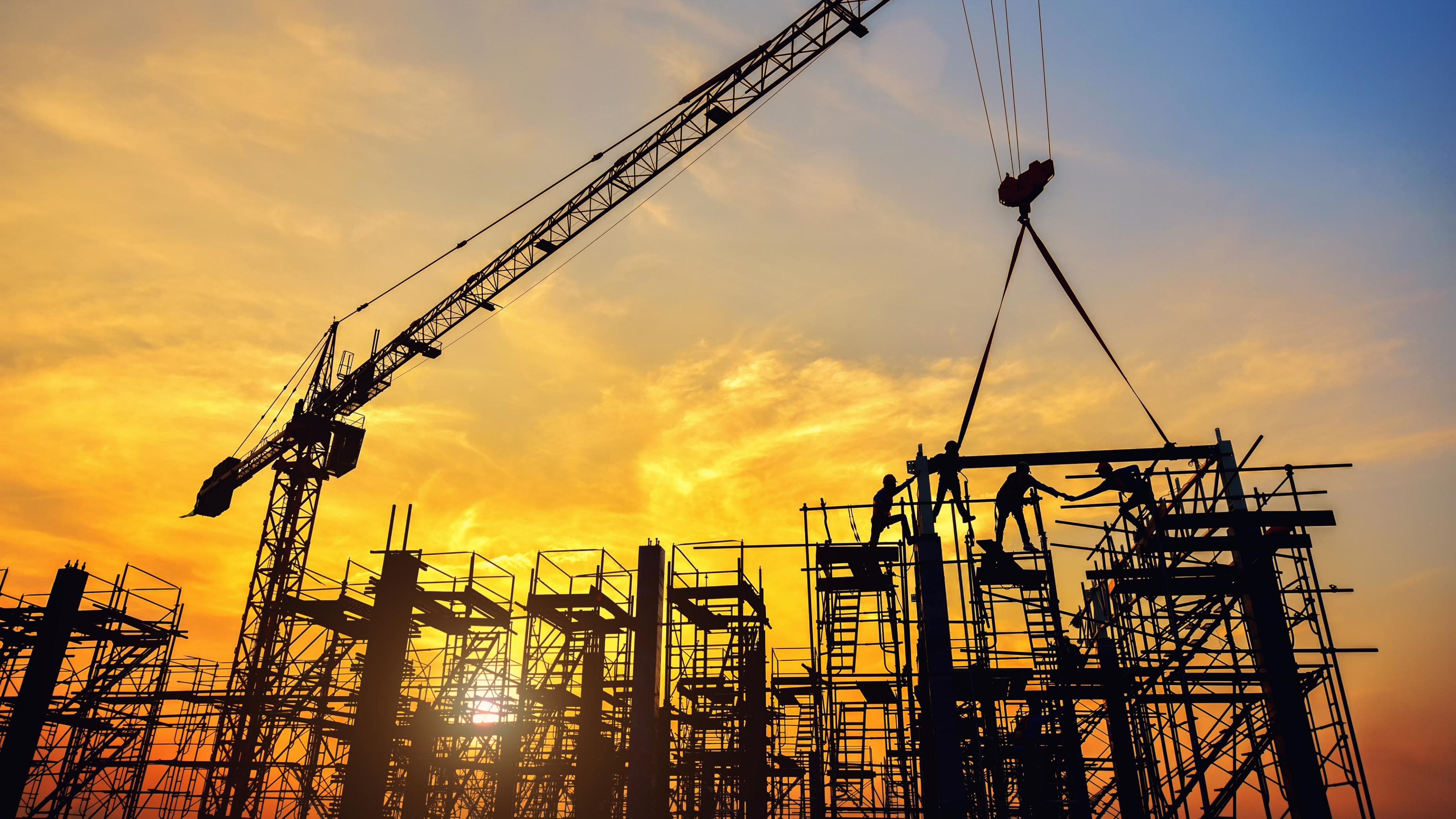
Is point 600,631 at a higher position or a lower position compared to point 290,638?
lower

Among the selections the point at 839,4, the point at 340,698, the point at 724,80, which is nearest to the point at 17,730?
the point at 340,698

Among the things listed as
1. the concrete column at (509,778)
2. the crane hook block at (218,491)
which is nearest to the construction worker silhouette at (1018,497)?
the concrete column at (509,778)

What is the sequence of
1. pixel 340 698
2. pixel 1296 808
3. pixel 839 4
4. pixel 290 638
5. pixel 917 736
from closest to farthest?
1. pixel 1296 808
2. pixel 917 736
3. pixel 340 698
4. pixel 839 4
5. pixel 290 638

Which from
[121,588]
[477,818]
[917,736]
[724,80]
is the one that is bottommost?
[477,818]

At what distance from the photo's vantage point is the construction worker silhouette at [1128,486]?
17.4 m

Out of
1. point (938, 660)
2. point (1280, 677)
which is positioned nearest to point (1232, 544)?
point (1280, 677)

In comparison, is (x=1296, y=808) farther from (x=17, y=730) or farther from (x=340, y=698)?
(x=17, y=730)

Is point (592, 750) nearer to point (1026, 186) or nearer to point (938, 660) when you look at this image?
point (938, 660)

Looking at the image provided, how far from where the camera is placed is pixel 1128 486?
1748 cm

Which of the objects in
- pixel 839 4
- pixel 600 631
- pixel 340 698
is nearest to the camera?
pixel 600 631

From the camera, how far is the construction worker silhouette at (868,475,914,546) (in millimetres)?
18297

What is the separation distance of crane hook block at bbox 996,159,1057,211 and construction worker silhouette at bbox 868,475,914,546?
18.8 ft

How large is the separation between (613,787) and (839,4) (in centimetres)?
3361

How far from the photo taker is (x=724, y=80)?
133 ft
